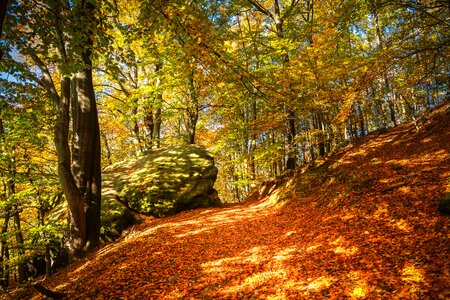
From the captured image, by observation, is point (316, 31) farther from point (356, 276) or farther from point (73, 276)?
point (73, 276)

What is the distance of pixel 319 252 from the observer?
16.4ft

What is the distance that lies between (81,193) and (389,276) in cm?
779

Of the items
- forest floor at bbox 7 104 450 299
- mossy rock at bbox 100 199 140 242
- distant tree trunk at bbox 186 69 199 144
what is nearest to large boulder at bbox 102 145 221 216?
mossy rock at bbox 100 199 140 242

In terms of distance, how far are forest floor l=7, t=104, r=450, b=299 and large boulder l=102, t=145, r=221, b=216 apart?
3.98m

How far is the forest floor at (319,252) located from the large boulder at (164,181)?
13.0 ft

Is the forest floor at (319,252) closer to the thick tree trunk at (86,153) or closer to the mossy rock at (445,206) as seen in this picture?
the mossy rock at (445,206)

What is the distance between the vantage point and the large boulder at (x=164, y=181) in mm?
12031

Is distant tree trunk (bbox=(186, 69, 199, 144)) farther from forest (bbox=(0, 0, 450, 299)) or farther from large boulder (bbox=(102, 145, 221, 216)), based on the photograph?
large boulder (bbox=(102, 145, 221, 216))

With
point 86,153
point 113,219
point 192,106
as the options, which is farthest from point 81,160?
point 192,106

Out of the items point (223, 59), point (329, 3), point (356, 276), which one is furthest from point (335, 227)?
point (329, 3)

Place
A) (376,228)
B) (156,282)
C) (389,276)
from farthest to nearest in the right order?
1. (376,228)
2. (156,282)
3. (389,276)

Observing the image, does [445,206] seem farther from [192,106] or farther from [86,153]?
[192,106]

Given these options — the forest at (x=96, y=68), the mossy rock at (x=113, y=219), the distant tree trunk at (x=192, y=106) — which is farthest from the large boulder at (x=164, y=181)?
the forest at (x=96, y=68)

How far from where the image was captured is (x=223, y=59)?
4445mm
